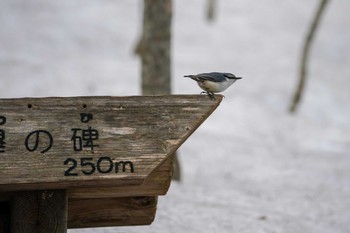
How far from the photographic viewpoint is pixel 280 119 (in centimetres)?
1437

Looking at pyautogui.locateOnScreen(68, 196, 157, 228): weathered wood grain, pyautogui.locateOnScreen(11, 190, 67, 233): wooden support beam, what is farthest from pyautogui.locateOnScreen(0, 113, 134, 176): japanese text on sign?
pyautogui.locateOnScreen(68, 196, 157, 228): weathered wood grain

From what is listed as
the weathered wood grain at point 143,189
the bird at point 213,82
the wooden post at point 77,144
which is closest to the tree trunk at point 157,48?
the bird at point 213,82

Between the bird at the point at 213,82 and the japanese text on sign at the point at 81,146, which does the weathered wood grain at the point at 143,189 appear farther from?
the bird at the point at 213,82

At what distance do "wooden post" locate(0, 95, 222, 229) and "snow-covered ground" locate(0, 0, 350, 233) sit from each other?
1991 millimetres

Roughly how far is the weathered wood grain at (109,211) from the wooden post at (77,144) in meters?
0.25

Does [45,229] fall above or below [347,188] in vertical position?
above

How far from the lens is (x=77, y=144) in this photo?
9.61 feet

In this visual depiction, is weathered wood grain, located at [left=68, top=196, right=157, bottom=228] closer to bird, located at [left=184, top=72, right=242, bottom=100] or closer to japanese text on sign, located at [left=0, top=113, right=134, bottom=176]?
japanese text on sign, located at [left=0, top=113, right=134, bottom=176]

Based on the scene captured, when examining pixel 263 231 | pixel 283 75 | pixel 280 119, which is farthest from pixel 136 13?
pixel 263 231

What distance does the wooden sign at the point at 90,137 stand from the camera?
2854mm

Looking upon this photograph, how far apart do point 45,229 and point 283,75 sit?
49.5 ft

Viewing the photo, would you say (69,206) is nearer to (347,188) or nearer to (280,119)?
(347,188)

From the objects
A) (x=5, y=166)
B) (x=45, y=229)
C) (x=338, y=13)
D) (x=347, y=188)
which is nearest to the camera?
(x=5, y=166)

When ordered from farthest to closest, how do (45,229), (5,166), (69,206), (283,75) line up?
1. (283,75)
2. (69,206)
3. (45,229)
4. (5,166)
